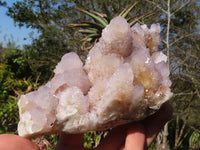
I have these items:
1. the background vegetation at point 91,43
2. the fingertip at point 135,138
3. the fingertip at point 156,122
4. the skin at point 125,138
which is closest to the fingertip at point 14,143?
the skin at point 125,138

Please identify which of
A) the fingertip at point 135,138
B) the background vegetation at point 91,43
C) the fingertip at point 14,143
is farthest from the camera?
the background vegetation at point 91,43

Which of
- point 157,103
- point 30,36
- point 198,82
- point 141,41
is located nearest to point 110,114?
point 157,103

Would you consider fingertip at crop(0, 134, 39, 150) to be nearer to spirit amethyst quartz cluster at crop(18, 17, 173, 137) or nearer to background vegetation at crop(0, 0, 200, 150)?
spirit amethyst quartz cluster at crop(18, 17, 173, 137)

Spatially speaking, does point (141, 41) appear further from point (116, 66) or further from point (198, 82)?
point (198, 82)

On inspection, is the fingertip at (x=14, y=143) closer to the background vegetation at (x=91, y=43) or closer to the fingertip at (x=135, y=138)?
the fingertip at (x=135, y=138)

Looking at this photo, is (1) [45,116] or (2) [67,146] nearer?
(1) [45,116]

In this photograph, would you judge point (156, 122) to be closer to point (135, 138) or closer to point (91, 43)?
point (135, 138)
